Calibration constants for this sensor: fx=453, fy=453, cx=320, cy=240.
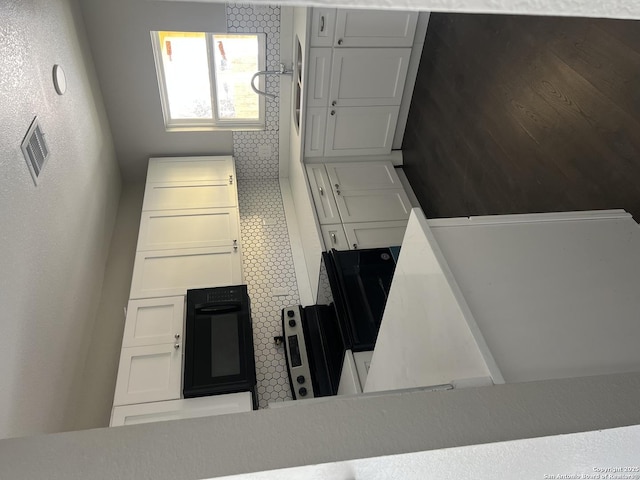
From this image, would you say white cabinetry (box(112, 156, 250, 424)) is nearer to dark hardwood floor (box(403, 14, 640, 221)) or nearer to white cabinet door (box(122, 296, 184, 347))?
white cabinet door (box(122, 296, 184, 347))

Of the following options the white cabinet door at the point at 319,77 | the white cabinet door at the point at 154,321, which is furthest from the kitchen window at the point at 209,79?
the white cabinet door at the point at 154,321

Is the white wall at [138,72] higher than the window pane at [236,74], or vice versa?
the window pane at [236,74]

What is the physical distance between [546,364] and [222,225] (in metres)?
2.56

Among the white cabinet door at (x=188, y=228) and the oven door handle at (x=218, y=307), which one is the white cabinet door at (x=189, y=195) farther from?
the oven door handle at (x=218, y=307)

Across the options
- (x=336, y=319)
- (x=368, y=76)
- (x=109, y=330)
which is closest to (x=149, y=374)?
(x=109, y=330)

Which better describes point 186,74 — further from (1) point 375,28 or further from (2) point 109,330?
(2) point 109,330

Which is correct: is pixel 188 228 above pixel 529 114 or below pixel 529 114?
above

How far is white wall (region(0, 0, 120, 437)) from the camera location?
5.71 ft

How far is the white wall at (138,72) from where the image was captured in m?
3.03

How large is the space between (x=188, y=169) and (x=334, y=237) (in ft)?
4.97

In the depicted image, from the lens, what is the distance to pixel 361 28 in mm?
2785

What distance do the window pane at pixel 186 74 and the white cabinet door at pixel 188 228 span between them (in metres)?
0.92


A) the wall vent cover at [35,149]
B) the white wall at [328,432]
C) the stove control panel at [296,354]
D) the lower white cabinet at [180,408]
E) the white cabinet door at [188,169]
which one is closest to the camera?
the white wall at [328,432]

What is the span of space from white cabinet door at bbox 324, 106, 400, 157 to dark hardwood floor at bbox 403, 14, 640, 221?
1.03 ft
